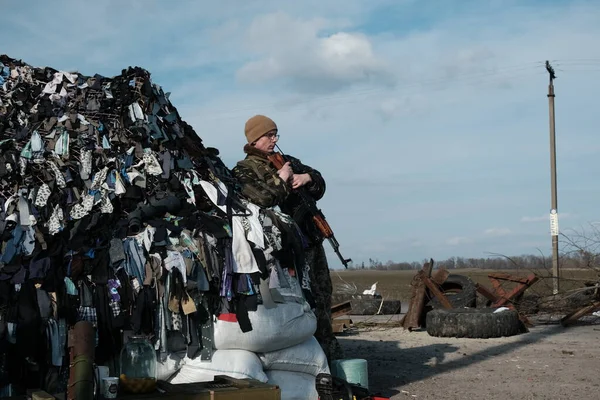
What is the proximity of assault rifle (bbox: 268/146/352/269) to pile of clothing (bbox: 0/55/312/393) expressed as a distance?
1.64 ft

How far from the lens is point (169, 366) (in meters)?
4.81

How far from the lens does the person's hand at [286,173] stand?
19.2 feet

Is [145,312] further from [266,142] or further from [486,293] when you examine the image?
[486,293]

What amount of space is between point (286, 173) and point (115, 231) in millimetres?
1513

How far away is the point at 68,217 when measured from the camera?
4789mm

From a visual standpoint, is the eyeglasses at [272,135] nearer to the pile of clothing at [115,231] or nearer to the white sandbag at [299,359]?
the pile of clothing at [115,231]

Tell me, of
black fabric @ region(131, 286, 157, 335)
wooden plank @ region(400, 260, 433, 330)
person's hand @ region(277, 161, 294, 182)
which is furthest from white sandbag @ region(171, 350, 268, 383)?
wooden plank @ region(400, 260, 433, 330)

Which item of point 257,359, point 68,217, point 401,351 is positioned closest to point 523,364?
point 401,351

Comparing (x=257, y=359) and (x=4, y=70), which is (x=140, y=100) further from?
(x=257, y=359)

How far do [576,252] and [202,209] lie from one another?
9.71 m

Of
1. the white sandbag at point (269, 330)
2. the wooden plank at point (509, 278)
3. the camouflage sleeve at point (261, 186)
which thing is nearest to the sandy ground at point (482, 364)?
the wooden plank at point (509, 278)

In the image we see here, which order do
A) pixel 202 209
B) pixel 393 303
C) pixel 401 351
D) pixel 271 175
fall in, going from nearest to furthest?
pixel 202 209
pixel 271 175
pixel 401 351
pixel 393 303

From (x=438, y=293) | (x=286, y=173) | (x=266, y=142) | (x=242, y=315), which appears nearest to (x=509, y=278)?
(x=438, y=293)

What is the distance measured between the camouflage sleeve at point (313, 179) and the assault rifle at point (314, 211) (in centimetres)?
5
